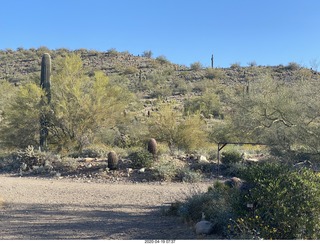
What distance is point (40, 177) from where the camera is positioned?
17438 mm

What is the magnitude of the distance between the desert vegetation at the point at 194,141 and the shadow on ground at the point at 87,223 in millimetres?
682

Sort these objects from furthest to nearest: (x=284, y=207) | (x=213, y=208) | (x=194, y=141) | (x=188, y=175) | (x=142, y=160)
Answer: (x=194, y=141)
(x=142, y=160)
(x=188, y=175)
(x=213, y=208)
(x=284, y=207)

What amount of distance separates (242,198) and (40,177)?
12.8 m

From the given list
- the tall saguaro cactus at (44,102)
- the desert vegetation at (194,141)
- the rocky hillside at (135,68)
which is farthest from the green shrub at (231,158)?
the rocky hillside at (135,68)

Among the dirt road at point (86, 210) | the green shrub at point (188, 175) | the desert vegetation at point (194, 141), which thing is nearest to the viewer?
the desert vegetation at point (194, 141)

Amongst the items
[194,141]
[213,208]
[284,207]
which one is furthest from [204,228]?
[194,141]

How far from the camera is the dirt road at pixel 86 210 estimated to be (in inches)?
315

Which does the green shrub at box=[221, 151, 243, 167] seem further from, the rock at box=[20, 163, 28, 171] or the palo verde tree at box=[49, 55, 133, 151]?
the rock at box=[20, 163, 28, 171]

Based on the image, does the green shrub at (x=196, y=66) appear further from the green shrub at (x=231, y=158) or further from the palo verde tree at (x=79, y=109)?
the green shrub at (x=231, y=158)

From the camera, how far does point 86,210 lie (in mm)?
10734

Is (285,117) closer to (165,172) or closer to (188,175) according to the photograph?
(188,175)

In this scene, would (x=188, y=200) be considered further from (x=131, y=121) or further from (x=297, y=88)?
(x=131, y=121)

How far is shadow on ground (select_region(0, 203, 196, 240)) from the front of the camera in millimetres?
7805

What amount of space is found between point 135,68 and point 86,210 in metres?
48.0
